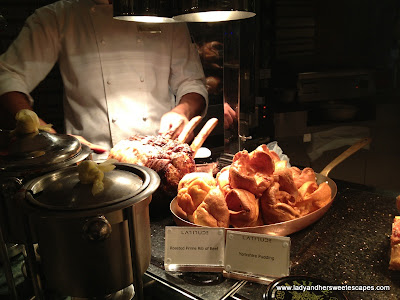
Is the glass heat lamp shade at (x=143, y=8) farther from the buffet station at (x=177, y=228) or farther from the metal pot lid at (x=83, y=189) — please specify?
the metal pot lid at (x=83, y=189)

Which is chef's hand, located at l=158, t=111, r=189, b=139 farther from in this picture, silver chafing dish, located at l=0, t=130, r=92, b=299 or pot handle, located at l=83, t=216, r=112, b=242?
pot handle, located at l=83, t=216, r=112, b=242

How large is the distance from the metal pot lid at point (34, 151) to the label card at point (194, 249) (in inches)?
20.5

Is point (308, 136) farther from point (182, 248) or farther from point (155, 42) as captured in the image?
point (182, 248)

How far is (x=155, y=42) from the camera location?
9.07 ft

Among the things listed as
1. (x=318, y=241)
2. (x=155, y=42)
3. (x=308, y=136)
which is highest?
(x=155, y=42)

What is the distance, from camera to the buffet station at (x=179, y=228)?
0.96 m

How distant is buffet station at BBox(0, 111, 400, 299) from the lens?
962 mm

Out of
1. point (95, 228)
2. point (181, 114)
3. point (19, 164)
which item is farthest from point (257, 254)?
point (181, 114)

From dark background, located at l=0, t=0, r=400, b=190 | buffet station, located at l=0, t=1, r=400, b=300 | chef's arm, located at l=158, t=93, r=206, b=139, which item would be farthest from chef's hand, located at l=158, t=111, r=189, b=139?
dark background, located at l=0, t=0, r=400, b=190

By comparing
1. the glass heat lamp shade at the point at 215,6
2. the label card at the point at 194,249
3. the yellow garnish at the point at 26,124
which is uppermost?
the glass heat lamp shade at the point at 215,6

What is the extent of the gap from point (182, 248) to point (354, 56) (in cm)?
448

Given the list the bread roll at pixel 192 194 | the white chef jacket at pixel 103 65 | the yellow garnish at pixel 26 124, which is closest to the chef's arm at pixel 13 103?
the white chef jacket at pixel 103 65

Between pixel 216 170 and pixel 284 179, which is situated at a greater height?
pixel 284 179

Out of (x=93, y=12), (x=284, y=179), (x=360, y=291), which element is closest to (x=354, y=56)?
(x=93, y=12)
